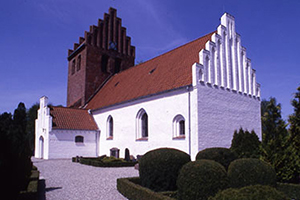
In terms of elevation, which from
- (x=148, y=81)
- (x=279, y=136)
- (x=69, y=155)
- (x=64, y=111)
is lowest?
(x=69, y=155)

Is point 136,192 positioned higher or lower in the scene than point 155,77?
lower

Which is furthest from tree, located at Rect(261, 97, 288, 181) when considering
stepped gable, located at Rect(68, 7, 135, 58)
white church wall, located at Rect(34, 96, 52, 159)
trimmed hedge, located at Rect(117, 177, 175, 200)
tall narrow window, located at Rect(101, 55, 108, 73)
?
stepped gable, located at Rect(68, 7, 135, 58)

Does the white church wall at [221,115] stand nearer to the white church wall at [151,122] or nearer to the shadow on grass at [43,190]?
the white church wall at [151,122]

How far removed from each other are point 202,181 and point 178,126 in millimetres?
10766

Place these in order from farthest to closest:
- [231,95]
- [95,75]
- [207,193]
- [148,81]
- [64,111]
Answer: [95,75]
[64,111]
[148,81]
[231,95]
[207,193]

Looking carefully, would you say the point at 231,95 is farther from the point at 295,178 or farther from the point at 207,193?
the point at 207,193

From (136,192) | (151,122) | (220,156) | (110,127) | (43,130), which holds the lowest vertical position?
(136,192)

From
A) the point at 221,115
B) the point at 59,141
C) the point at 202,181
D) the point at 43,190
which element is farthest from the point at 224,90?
the point at 59,141

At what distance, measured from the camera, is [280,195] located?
4.12m

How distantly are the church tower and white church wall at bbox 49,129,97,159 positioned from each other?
17.1ft

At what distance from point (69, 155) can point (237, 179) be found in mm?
19973

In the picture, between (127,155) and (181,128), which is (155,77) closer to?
(181,128)

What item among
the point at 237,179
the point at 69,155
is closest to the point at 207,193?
the point at 237,179

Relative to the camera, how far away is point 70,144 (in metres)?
25.0
